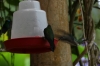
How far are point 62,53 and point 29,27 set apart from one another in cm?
20

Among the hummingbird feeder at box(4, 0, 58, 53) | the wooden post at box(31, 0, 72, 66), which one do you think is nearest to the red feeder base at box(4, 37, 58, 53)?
the hummingbird feeder at box(4, 0, 58, 53)

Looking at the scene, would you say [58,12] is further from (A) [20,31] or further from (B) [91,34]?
(A) [20,31]

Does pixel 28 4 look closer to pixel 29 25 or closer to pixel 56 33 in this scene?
pixel 29 25

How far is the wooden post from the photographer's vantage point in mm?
804

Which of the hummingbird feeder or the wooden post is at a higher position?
the hummingbird feeder

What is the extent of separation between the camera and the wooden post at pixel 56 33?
0.80 m

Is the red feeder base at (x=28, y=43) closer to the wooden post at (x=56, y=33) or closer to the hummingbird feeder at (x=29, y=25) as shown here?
the hummingbird feeder at (x=29, y=25)

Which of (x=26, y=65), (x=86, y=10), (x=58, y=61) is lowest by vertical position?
(x=26, y=65)

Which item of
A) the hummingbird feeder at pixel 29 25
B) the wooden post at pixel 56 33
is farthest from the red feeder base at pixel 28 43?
the wooden post at pixel 56 33

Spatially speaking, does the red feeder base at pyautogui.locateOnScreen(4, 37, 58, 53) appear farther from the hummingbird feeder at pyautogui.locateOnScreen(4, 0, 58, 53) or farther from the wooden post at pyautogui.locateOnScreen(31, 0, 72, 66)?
the wooden post at pyautogui.locateOnScreen(31, 0, 72, 66)

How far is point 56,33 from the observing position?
31.2 inches

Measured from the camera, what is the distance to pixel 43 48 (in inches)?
25.3

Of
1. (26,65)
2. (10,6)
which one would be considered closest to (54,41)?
(26,65)

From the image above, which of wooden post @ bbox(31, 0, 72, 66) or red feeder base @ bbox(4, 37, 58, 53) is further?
wooden post @ bbox(31, 0, 72, 66)
